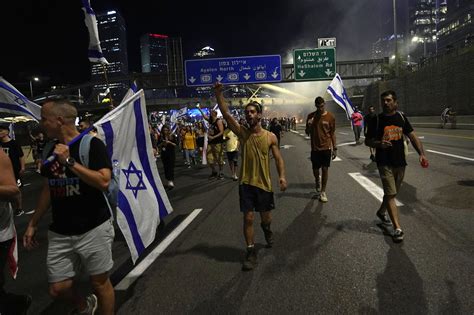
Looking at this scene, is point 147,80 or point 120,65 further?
point 120,65

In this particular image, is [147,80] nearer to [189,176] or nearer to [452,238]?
[189,176]

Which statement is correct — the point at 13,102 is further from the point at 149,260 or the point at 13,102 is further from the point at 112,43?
the point at 112,43

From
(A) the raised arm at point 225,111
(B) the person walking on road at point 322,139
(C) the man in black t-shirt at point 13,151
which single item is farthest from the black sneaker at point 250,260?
(C) the man in black t-shirt at point 13,151

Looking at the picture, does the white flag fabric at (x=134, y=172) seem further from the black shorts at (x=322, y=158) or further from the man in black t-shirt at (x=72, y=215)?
the black shorts at (x=322, y=158)

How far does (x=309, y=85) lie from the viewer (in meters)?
85.8

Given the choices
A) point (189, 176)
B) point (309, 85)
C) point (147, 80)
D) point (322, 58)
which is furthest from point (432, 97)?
point (309, 85)

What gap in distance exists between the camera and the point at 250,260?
14.0 feet

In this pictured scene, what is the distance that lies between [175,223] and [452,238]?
13.2 feet

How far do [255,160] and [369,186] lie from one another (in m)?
4.75

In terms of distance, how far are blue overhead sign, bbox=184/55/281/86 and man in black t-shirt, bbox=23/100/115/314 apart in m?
24.9

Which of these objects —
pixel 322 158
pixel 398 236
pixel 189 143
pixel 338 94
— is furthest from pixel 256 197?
pixel 189 143

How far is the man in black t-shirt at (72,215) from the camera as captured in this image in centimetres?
276

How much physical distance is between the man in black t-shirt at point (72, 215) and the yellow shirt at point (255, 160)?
6.42 ft

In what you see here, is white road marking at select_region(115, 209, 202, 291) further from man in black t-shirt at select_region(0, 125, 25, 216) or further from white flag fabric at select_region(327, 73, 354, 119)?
white flag fabric at select_region(327, 73, 354, 119)
